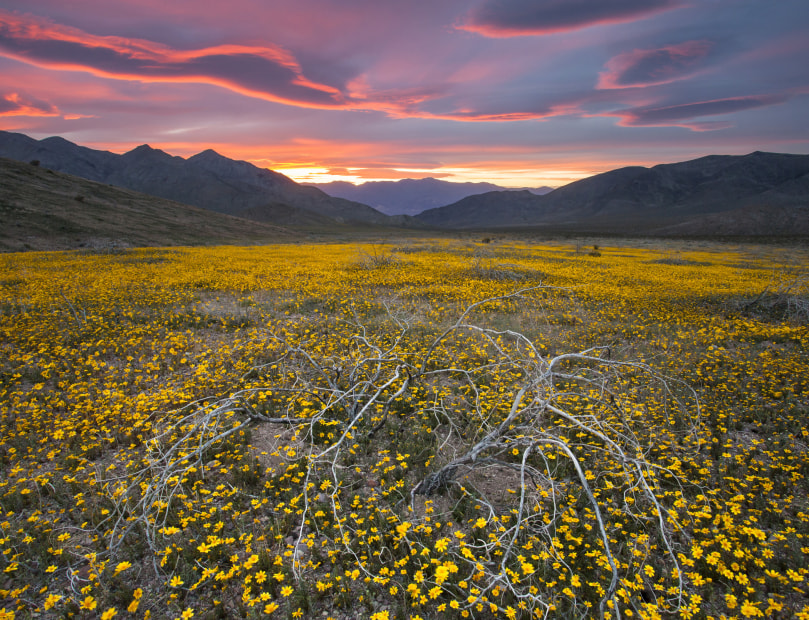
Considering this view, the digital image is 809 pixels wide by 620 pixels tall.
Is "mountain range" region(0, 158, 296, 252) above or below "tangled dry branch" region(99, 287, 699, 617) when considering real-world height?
above

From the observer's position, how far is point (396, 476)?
5.27 m

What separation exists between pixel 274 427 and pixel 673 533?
6.02m

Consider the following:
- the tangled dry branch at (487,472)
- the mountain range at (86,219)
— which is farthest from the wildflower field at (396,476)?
the mountain range at (86,219)

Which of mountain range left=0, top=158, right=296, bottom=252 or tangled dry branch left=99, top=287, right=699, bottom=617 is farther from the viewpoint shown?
mountain range left=0, top=158, right=296, bottom=252

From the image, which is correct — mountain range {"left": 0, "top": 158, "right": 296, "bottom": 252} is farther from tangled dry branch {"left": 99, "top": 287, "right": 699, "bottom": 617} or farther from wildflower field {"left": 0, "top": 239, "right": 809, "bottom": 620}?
tangled dry branch {"left": 99, "top": 287, "right": 699, "bottom": 617}

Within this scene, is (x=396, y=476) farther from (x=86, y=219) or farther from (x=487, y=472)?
(x=86, y=219)

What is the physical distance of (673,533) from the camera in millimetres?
4465

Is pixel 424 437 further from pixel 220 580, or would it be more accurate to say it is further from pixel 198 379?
pixel 198 379

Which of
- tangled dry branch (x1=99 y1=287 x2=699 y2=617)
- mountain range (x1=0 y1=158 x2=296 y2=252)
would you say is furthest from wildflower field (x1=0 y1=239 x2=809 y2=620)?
mountain range (x1=0 y1=158 x2=296 y2=252)

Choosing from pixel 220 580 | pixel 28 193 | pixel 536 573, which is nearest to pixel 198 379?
pixel 220 580

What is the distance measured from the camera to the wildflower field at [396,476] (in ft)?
12.0

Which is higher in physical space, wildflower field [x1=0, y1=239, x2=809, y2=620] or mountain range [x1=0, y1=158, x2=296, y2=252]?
mountain range [x1=0, y1=158, x2=296, y2=252]

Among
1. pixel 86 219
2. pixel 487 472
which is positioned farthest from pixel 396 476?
pixel 86 219

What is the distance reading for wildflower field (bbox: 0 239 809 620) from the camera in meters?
3.67
